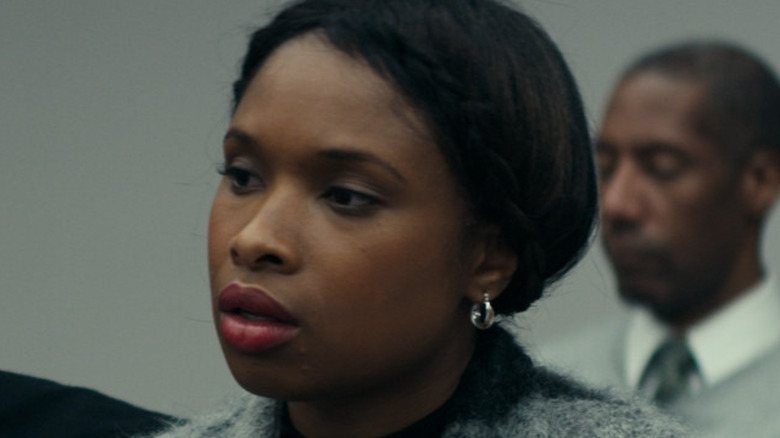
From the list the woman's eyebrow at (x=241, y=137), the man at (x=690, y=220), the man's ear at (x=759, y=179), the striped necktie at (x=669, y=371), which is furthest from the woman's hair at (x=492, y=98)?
the man's ear at (x=759, y=179)

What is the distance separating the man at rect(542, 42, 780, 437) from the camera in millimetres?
4375

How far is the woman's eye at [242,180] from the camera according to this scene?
2.68m

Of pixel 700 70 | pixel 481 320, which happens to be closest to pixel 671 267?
pixel 700 70

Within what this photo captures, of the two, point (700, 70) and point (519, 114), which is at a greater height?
point (519, 114)

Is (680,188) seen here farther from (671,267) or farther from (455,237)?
(455,237)

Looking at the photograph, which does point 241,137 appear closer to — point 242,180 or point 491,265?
point 242,180

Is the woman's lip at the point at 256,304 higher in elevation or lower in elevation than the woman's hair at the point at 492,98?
lower

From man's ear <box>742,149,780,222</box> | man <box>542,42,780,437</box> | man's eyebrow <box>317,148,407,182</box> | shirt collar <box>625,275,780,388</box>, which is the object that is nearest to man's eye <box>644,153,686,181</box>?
man <box>542,42,780,437</box>

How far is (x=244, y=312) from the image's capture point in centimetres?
259

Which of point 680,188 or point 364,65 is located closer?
point 364,65

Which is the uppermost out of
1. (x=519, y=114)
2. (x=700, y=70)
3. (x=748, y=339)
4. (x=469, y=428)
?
(x=519, y=114)

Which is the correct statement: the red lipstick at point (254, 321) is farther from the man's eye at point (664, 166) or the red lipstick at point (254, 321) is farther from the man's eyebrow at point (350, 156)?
the man's eye at point (664, 166)

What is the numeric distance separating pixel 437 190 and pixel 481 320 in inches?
8.9

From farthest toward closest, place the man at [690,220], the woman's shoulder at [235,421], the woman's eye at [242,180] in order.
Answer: the man at [690,220]
the woman's shoulder at [235,421]
the woman's eye at [242,180]
